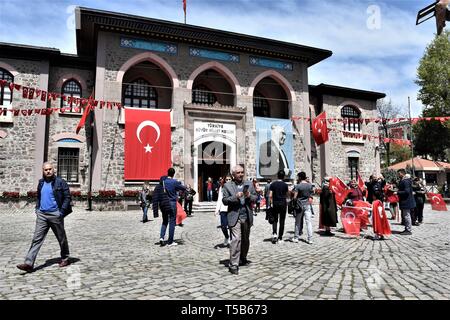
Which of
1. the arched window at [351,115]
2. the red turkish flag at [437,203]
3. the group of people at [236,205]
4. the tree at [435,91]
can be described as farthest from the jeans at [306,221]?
the tree at [435,91]

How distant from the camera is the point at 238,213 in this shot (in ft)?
17.9

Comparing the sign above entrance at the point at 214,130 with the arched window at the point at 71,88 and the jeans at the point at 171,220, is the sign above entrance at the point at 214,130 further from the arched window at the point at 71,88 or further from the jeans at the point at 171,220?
the jeans at the point at 171,220

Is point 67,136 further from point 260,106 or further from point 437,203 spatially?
point 437,203

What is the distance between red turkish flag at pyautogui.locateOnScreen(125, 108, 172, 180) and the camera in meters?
17.3

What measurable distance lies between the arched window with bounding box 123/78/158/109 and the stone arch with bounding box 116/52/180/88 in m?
1.37

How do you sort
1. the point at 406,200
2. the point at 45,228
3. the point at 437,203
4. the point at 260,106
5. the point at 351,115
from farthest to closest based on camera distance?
the point at 351,115 < the point at 260,106 < the point at 437,203 < the point at 406,200 < the point at 45,228

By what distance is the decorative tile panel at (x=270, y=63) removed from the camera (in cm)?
2073

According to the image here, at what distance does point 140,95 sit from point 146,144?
3.61 meters

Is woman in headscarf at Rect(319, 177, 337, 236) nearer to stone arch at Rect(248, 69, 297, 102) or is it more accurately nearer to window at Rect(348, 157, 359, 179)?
stone arch at Rect(248, 69, 297, 102)

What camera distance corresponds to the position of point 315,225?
460 inches

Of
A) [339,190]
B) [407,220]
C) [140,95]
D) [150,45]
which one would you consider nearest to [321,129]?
[140,95]

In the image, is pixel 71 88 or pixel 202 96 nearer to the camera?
pixel 71 88

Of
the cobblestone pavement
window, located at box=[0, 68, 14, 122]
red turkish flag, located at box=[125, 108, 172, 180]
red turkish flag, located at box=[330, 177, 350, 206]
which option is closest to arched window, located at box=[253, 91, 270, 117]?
red turkish flag, located at box=[125, 108, 172, 180]

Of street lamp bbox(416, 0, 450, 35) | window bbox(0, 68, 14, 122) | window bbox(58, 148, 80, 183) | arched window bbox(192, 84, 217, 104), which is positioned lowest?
window bbox(58, 148, 80, 183)
